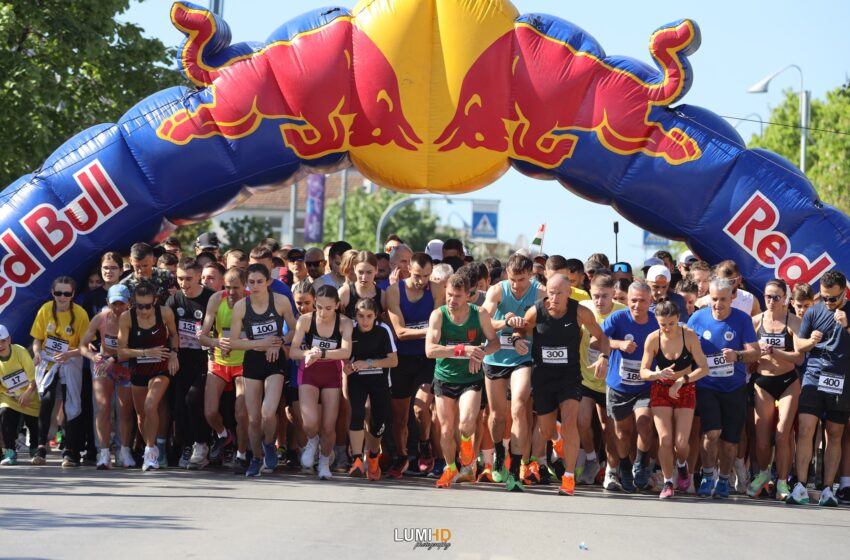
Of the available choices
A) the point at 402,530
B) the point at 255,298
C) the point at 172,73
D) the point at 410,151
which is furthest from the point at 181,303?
the point at 172,73

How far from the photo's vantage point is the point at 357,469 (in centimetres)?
1223

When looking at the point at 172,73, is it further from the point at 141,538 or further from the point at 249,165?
the point at 141,538

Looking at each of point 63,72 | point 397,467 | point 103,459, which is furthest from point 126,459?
point 63,72

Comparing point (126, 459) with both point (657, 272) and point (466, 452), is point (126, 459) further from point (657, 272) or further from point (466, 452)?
point (657, 272)

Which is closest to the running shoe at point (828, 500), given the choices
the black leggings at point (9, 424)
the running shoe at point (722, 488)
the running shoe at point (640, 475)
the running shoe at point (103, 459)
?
the running shoe at point (722, 488)

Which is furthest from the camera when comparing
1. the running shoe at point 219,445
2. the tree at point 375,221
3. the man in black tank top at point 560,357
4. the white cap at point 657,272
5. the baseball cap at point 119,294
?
the tree at point 375,221

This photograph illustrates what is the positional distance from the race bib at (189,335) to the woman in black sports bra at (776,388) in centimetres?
515

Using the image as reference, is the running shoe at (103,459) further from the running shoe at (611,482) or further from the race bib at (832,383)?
the race bib at (832,383)

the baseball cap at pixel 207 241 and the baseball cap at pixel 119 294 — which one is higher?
the baseball cap at pixel 207 241

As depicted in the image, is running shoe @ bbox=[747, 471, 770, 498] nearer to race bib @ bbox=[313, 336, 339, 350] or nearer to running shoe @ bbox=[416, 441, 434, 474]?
running shoe @ bbox=[416, 441, 434, 474]

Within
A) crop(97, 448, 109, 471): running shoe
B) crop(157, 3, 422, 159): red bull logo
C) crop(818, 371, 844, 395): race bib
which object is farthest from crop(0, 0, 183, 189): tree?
crop(818, 371, 844, 395): race bib

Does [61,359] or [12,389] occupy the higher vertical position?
[61,359]

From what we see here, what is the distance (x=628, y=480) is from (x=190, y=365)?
13.6 ft

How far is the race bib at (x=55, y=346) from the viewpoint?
1233cm
